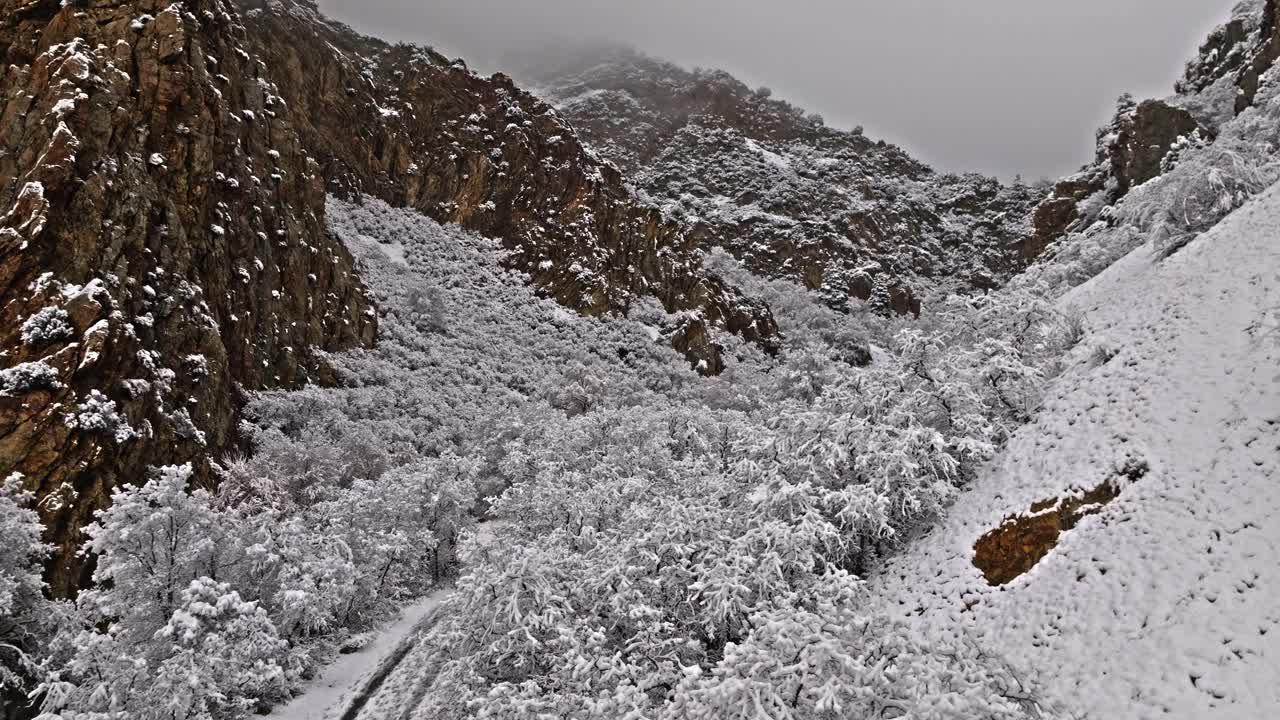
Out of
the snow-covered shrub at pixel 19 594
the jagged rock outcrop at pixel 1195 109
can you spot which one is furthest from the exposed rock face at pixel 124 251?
the jagged rock outcrop at pixel 1195 109

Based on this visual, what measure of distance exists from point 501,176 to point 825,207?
10072 centimetres

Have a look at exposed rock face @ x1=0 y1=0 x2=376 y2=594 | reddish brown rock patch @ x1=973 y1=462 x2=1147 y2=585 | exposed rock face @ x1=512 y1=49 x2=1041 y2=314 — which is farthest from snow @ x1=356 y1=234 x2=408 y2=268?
exposed rock face @ x1=512 y1=49 x2=1041 y2=314

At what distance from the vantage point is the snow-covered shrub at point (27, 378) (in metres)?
19.5

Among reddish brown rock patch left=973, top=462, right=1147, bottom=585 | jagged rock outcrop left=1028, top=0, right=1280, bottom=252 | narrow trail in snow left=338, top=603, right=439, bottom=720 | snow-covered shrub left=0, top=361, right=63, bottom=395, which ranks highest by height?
jagged rock outcrop left=1028, top=0, right=1280, bottom=252

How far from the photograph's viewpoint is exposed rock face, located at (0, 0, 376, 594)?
20234mm

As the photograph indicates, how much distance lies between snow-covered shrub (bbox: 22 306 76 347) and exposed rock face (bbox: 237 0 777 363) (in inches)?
2188

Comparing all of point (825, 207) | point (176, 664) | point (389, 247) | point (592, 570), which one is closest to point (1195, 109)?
point (592, 570)

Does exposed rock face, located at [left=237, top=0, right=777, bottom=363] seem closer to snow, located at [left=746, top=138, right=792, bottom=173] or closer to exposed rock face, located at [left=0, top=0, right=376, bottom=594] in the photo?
exposed rock face, located at [left=0, top=0, right=376, bottom=594]

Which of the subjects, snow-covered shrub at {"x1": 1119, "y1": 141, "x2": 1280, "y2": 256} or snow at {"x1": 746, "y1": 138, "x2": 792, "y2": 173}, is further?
snow at {"x1": 746, "y1": 138, "x2": 792, "y2": 173}

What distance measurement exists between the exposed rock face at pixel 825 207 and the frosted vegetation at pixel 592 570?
106540 mm

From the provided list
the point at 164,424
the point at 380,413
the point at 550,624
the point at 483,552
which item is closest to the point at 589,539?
the point at 483,552

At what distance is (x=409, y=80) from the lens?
3812 inches

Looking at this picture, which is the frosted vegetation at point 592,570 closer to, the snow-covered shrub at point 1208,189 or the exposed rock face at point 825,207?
the snow-covered shrub at point 1208,189

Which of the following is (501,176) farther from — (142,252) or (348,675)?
(348,675)
